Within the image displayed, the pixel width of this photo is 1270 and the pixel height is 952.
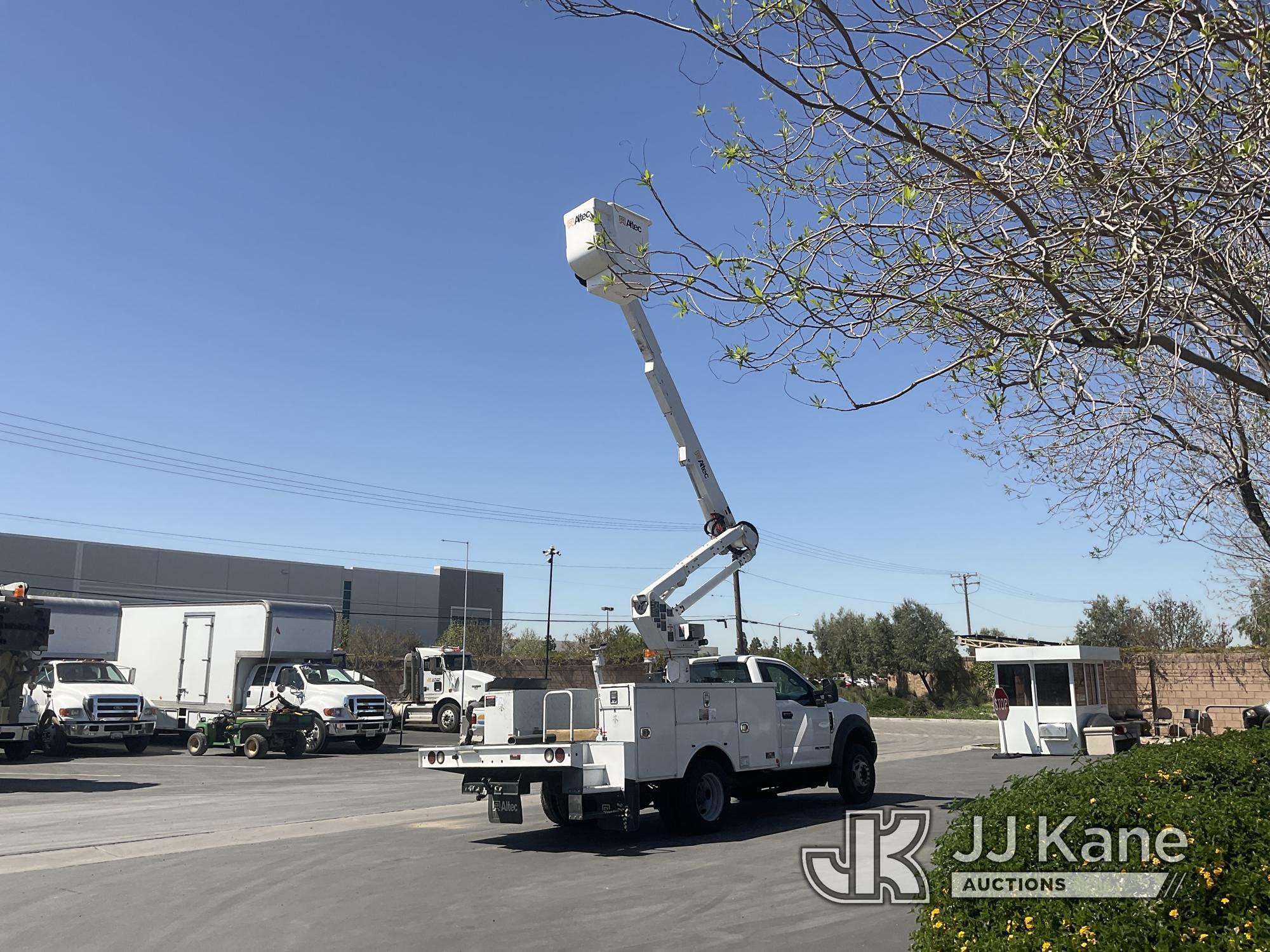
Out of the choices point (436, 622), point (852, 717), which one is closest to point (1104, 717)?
point (852, 717)

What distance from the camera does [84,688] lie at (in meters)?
24.0

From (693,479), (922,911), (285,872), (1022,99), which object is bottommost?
(285,872)

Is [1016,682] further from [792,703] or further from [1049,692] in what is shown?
[792,703]

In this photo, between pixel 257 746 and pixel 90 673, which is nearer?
pixel 257 746

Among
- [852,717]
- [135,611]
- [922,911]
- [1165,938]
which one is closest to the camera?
[1165,938]

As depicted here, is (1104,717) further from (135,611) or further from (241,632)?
(135,611)

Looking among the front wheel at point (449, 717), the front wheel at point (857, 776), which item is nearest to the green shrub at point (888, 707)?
the front wheel at point (449, 717)

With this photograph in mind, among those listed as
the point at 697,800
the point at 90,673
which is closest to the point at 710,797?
the point at 697,800

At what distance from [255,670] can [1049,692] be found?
1872 centimetres

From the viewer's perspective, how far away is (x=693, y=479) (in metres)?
15.0

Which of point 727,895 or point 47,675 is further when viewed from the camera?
point 47,675

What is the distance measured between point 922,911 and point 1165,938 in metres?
1.10

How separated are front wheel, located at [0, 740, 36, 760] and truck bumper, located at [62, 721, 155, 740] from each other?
3.88ft

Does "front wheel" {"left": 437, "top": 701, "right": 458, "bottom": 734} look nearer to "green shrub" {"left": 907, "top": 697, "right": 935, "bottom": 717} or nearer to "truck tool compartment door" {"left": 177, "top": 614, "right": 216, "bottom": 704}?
"truck tool compartment door" {"left": 177, "top": 614, "right": 216, "bottom": 704}
